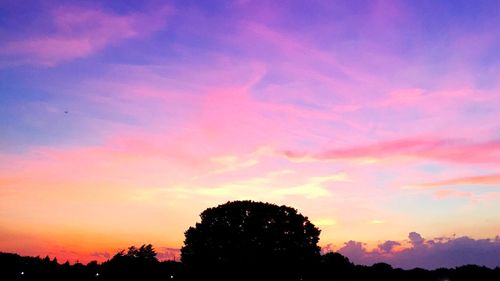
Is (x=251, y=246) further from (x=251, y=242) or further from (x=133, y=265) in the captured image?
(x=133, y=265)

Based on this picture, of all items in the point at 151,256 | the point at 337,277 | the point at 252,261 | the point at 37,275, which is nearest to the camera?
the point at 252,261

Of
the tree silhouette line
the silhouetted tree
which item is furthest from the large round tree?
the silhouetted tree

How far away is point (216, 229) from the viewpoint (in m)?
69.9

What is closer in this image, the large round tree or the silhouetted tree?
the large round tree

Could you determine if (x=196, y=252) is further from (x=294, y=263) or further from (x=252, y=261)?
(x=294, y=263)

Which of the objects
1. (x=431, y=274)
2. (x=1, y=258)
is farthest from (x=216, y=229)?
(x=1, y=258)

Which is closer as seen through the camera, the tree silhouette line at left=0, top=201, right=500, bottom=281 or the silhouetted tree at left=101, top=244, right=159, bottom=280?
the tree silhouette line at left=0, top=201, right=500, bottom=281

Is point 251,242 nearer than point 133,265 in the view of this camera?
Yes

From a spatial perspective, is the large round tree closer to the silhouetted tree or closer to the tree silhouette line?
the tree silhouette line

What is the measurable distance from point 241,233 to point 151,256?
170ft

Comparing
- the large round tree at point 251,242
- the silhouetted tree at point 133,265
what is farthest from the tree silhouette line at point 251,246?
the silhouetted tree at point 133,265

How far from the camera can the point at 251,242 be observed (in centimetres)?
6812

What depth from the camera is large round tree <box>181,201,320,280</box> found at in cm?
6675

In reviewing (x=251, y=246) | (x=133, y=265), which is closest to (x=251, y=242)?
(x=251, y=246)
